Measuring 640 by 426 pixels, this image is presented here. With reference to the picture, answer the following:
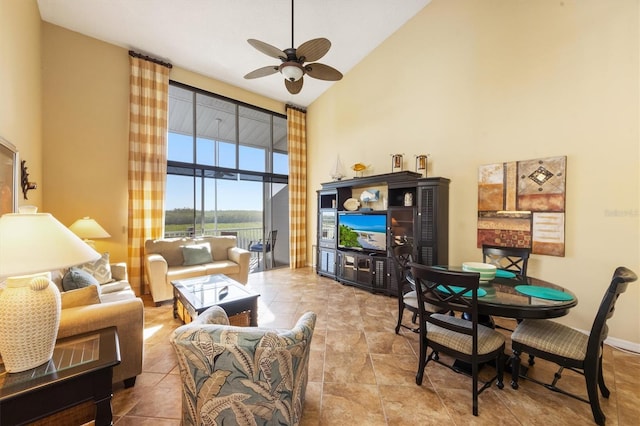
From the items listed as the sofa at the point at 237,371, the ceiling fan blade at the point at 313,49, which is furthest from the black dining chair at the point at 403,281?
the ceiling fan blade at the point at 313,49

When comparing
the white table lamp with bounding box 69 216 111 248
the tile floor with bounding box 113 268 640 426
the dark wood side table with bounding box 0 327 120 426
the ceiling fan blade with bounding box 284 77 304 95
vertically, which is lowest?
the tile floor with bounding box 113 268 640 426

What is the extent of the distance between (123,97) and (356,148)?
13.2 ft

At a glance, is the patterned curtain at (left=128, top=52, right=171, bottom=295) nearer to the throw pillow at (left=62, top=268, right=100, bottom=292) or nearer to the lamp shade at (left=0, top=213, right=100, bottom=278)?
the throw pillow at (left=62, top=268, right=100, bottom=292)

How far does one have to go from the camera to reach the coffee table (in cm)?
234

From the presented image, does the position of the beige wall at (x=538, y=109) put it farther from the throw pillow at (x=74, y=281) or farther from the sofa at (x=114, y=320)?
the throw pillow at (x=74, y=281)

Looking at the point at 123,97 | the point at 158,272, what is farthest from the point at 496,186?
the point at 123,97

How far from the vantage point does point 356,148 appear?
4902 millimetres

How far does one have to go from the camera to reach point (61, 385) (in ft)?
3.58

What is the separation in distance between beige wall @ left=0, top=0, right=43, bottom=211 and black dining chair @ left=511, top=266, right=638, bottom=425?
4.26 metres

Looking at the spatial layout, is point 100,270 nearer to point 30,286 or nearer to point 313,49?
point 30,286

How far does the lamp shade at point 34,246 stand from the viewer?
100 cm

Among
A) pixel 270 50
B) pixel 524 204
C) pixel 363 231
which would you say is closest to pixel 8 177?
pixel 270 50

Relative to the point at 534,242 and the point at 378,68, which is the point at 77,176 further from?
the point at 534,242

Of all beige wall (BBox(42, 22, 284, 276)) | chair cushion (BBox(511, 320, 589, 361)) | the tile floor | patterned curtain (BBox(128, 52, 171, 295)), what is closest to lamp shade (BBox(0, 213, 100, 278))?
the tile floor
